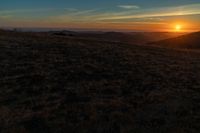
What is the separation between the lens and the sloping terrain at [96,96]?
8234 millimetres

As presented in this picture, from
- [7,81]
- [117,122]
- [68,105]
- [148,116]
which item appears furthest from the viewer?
[7,81]

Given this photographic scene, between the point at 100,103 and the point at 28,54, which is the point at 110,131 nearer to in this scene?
the point at 100,103

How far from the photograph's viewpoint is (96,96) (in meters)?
10.9

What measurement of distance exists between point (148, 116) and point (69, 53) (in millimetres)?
12158

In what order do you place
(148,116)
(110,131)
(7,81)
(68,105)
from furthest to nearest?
(7,81)
(68,105)
(148,116)
(110,131)

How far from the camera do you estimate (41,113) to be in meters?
9.02

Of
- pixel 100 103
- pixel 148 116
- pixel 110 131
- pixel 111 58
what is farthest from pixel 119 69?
pixel 110 131

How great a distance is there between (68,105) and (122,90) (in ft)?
9.48

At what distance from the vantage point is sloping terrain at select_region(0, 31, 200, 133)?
27.0ft

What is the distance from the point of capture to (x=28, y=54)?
18.8 m

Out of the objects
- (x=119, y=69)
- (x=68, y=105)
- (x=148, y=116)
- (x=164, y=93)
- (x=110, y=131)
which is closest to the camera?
(x=110, y=131)

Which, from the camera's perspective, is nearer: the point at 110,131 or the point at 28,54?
the point at 110,131

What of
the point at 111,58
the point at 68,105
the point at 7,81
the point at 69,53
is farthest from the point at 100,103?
the point at 69,53

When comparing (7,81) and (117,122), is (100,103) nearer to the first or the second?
(117,122)
